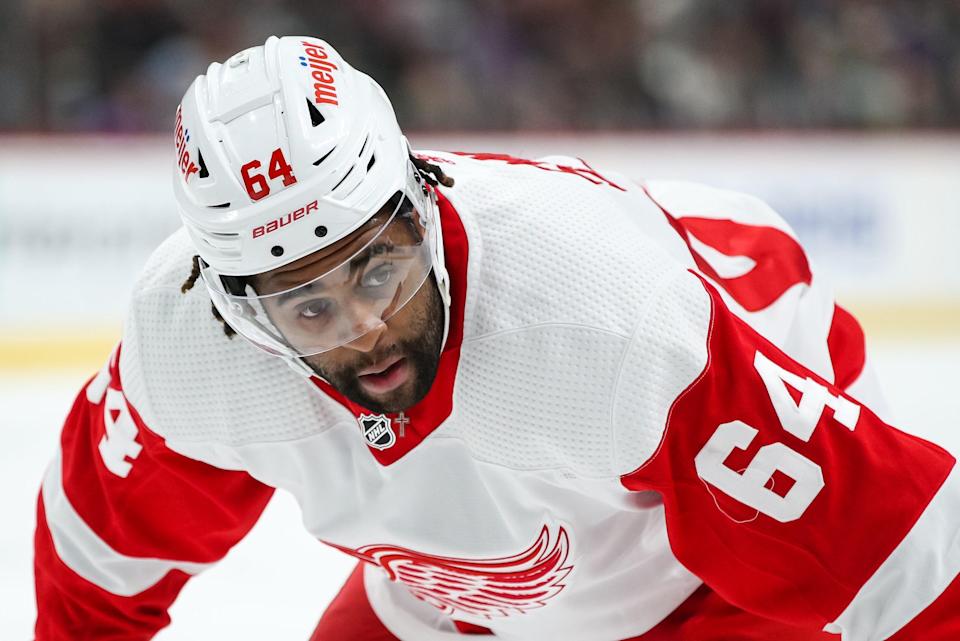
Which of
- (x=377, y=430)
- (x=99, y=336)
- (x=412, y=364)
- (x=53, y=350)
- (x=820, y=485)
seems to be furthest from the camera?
(x=99, y=336)

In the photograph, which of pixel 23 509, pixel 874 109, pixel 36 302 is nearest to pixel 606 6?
pixel 874 109

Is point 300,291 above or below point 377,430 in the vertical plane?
above

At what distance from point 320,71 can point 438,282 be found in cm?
32

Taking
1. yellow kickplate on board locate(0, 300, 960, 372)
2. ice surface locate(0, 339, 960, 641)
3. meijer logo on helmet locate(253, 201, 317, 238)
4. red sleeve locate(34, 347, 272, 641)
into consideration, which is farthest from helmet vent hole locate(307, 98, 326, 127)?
yellow kickplate on board locate(0, 300, 960, 372)

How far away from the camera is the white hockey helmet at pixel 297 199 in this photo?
1601mm

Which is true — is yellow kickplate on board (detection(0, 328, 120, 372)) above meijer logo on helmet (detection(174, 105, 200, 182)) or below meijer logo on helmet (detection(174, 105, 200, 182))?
below

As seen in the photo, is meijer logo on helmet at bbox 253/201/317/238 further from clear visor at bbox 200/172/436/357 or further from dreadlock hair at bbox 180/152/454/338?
dreadlock hair at bbox 180/152/454/338

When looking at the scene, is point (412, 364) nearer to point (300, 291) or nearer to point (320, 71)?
point (300, 291)

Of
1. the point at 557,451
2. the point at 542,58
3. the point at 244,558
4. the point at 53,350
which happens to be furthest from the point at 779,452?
the point at 542,58

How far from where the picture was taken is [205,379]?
1.87 m

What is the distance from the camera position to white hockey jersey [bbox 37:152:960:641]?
1604 mm

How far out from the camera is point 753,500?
1.64m

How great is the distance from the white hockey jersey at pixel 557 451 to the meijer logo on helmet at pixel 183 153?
26cm

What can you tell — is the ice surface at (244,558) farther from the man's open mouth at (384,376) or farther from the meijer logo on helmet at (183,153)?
the meijer logo on helmet at (183,153)
